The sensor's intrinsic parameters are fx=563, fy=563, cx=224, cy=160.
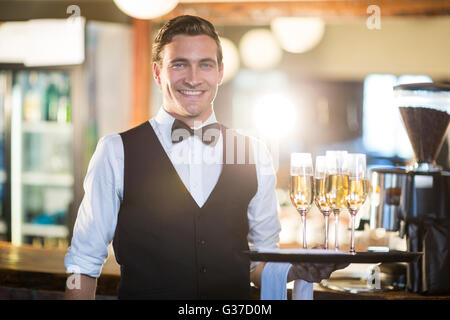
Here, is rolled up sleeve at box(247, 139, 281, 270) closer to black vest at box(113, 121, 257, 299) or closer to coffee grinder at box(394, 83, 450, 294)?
black vest at box(113, 121, 257, 299)

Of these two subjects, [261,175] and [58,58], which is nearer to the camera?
[261,175]

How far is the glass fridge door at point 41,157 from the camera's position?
15.4 feet

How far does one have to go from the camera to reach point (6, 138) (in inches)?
183

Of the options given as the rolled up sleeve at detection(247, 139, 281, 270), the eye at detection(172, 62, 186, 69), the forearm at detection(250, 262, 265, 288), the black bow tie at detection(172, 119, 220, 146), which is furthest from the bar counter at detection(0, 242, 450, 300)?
the eye at detection(172, 62, 186, 69)

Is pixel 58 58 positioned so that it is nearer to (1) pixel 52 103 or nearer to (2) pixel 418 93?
(1) pixel 52 103

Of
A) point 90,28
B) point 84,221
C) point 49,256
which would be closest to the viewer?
point 84,221

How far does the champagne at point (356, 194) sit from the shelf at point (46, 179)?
3.57 metres

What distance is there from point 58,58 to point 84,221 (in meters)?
3.23

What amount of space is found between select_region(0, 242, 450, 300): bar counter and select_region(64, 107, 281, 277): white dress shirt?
0.32 meters

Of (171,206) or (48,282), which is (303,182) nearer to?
(171,206)

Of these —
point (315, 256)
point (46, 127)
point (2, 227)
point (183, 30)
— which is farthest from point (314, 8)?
point (315, 256)

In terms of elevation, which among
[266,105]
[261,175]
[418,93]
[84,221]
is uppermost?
[266,105]

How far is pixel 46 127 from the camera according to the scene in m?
4.71

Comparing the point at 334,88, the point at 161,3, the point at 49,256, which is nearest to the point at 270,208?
the point at 49,256
